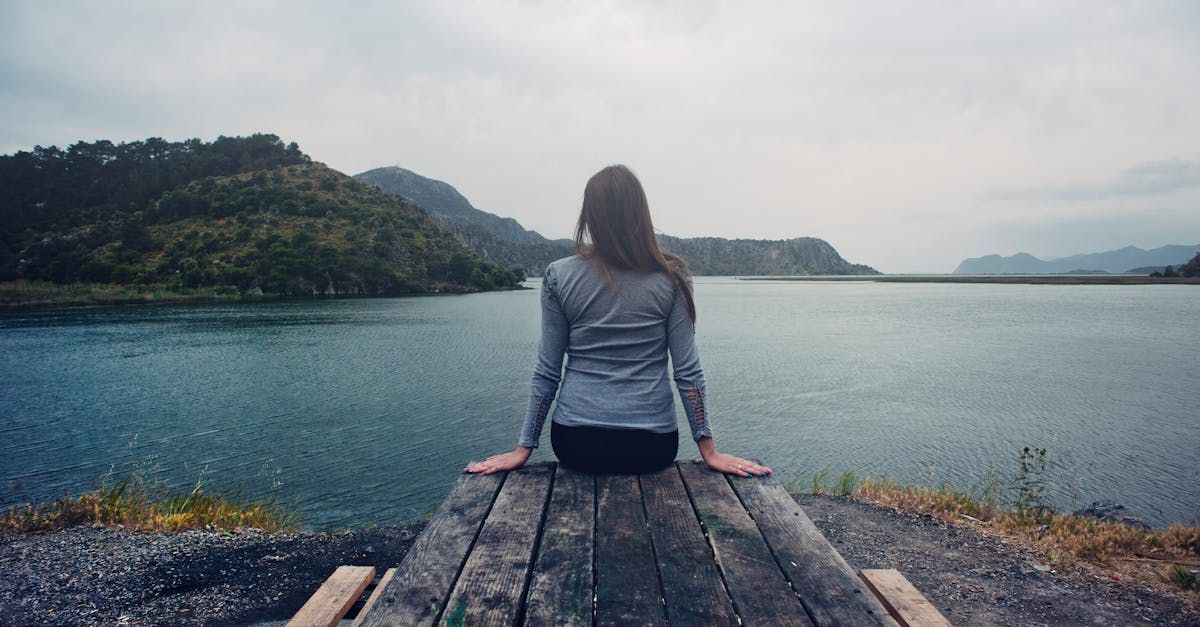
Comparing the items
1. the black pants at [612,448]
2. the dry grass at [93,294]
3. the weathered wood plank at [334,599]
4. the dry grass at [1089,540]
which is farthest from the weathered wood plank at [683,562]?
the dry grass at [93,294]

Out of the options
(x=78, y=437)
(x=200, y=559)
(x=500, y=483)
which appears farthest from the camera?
(x=78, y=437)

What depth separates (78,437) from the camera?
1432 cm

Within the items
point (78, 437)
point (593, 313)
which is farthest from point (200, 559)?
point (78, 437)

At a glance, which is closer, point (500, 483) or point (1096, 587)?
point (500, 483)

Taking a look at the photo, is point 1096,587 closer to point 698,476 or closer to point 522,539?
point 698,476

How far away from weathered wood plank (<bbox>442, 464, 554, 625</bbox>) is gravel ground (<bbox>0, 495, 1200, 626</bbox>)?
3.53m

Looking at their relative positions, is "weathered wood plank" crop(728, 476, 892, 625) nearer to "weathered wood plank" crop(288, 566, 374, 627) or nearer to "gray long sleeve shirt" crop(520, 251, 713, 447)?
"gray long sleeve shirt" crop(520, 251, 713, 447)

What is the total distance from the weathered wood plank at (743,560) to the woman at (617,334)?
375 mm

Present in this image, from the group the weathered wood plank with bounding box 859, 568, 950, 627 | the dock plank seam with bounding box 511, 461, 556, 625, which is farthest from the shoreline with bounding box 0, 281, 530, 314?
the weathered wood plank with bounding box 859, 568, 950, 627

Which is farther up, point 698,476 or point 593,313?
point 593,313

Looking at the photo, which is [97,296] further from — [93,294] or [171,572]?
[171,572]

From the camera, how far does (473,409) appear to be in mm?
17547

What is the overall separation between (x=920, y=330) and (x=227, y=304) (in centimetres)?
6047

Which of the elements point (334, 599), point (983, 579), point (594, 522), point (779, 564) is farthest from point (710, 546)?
point (983, 579)
